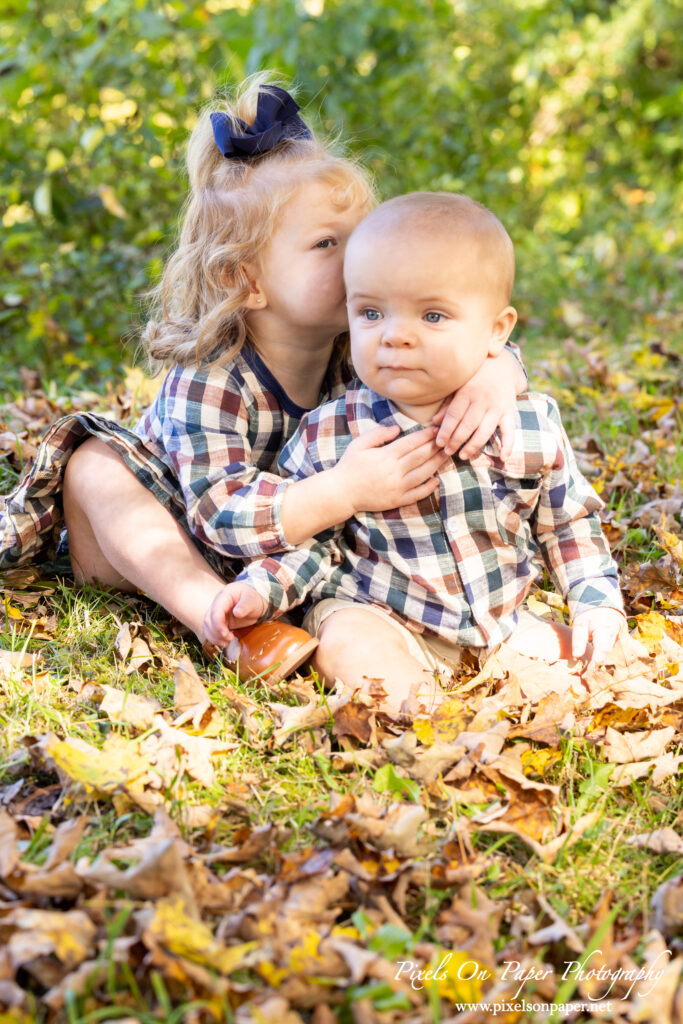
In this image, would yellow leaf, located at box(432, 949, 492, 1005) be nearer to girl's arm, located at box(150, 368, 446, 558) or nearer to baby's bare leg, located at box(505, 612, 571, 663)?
baby's bare leg, located at box(505, 612, 571, 663)

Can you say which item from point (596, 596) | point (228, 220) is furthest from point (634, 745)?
point (228, 220)

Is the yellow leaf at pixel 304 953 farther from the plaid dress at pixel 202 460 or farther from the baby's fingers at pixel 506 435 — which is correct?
the baby's fingers at pixel 506 435

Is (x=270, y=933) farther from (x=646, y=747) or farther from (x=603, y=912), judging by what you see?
(x=646, y=747)

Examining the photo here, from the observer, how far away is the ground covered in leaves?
4.16 feet

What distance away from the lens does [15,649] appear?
2203 millimetres

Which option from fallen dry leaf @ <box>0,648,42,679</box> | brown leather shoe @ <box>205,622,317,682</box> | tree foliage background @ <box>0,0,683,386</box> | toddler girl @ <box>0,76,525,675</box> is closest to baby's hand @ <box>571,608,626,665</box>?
toddler girl @ <box>0,76,525,675</box>

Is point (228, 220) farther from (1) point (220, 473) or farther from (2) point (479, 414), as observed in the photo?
(2) point (479, 414)

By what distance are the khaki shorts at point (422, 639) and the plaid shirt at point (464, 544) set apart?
0.09 feet

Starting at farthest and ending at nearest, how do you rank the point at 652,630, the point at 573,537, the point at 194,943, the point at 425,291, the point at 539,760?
the point at 573,537 → the point at 652,630 → the point at 425,291 → the point at 539,760 → the point at 194,943

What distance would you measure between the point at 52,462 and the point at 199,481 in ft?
1.43

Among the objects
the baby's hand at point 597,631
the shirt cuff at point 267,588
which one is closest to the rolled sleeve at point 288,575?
the shirt cuff at point 267,588

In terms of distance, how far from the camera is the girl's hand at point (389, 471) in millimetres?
2133

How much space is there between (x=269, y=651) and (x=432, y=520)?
51 cm

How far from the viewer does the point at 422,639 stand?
2262mm
